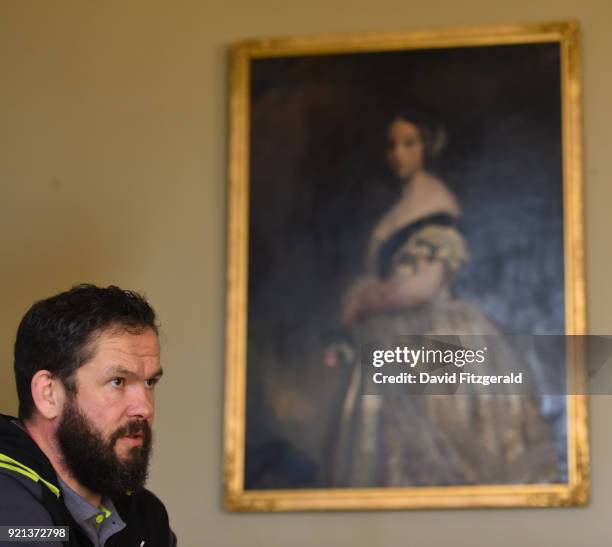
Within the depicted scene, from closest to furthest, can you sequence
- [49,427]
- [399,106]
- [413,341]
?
1. [49,427]
2. [413,341]
3. [399,106]

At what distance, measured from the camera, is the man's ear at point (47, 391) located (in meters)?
2.99

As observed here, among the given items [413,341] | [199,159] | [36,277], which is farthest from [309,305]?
[36,277]

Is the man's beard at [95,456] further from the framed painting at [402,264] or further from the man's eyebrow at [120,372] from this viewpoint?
the framed painting at [402,264]

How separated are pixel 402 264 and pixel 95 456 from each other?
1858 millimetres

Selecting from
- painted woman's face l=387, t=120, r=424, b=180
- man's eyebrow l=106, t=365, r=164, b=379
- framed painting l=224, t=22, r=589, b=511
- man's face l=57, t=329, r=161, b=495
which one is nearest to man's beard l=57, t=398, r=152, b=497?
man's face l=57, t=329, r=161, b=495

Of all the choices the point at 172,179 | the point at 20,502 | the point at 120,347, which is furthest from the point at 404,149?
the point at 20,502

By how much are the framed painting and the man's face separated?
4.68ft

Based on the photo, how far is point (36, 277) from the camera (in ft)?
15.4

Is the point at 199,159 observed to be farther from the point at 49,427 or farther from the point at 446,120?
the point at 49,427

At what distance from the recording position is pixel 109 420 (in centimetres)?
299

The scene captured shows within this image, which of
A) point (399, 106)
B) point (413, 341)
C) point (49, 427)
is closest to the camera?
point (49, 427)

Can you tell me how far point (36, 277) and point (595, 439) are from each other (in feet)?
7.41

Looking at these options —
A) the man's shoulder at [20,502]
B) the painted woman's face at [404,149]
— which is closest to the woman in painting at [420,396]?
the painted woman's face at [404,149]

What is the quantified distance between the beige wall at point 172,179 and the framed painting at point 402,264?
0.09 m
